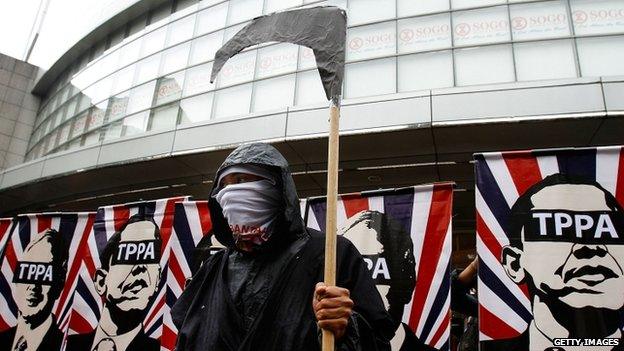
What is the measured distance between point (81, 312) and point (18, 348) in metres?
1.04

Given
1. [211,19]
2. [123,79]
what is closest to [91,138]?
[123,79]

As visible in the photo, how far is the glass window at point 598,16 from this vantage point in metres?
8.83

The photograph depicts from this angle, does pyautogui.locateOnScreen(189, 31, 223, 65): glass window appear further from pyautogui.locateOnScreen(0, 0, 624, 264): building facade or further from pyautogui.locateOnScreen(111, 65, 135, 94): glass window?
pyautogui.locateOnScreen(111, 65, 135, 94): glass window

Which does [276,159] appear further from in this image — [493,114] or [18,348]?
[493,114]

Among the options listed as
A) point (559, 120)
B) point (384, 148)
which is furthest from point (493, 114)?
point (384, 148)

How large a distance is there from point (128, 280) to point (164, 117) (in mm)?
8845

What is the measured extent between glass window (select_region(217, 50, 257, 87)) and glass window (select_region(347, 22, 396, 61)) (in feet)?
9.07

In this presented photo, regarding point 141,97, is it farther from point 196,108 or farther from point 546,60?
point 546,60

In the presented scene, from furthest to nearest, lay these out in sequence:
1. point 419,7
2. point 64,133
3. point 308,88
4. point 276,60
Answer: point 64,133 < point 276,60 < point 308,88 < point 419,7

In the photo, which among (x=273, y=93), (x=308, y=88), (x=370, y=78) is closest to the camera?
(x=370, y=78)

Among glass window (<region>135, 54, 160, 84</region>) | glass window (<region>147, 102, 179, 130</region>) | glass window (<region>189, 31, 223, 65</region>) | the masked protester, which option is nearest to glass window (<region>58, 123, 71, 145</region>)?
glass window (<region>135, 54, 160, 84</region>)

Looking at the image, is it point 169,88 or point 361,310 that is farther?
point 169,88

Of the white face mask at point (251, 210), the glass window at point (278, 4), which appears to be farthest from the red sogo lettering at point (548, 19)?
the white face mask at point (251, 210)

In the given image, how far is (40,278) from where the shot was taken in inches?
210
